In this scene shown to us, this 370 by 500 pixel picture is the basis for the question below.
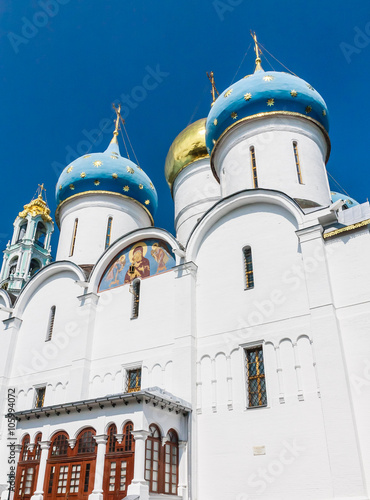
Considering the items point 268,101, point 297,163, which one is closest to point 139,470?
point 297,163

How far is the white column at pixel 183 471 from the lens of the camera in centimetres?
878

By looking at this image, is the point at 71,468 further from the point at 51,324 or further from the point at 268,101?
the point at 268,101

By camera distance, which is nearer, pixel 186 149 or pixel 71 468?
pixel 71 468

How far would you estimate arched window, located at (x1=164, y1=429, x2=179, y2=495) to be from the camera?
869 cm

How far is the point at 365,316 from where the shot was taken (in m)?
8.59

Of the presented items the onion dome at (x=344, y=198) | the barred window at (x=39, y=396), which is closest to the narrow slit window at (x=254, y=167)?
the onion dome at (x=344, y=198)

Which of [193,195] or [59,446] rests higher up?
[193,195]

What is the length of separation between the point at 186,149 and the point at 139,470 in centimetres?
1250

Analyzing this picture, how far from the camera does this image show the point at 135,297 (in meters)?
11.9

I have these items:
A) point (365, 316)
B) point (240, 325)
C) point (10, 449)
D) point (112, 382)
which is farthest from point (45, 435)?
point (365, 316)

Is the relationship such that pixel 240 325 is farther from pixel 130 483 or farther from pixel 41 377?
pixel 41 377

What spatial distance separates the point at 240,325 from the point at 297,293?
53.3 inches

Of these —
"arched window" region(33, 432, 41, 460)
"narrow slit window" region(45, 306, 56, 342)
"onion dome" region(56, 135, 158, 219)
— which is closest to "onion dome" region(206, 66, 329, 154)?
"onion dome" region(56, 135, 158, 219)

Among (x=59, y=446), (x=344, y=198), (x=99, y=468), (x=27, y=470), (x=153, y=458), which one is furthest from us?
(x=344, y=198)
